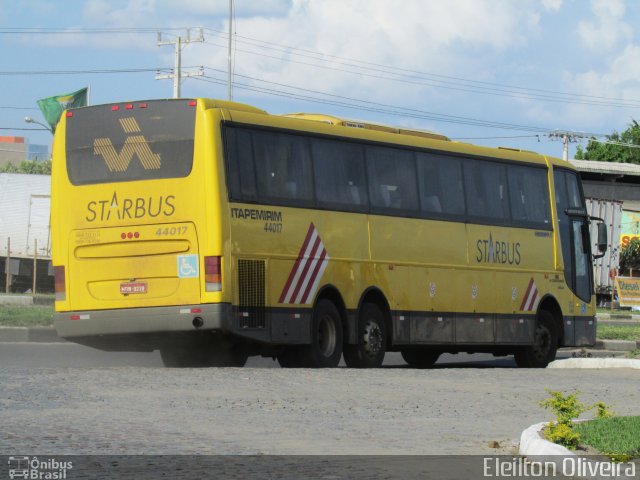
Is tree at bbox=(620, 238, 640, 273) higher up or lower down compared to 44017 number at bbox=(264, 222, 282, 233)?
higher up

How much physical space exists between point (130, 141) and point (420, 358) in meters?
8.92

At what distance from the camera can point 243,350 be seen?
19000 mm

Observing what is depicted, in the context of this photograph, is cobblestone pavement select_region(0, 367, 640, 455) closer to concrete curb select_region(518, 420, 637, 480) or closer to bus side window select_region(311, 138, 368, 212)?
concrete curb select_region(518, 420, 637, 480)

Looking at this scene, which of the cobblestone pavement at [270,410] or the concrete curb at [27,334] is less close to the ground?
the concrete curb at [27,334]

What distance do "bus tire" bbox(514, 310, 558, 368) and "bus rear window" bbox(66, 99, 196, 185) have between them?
9149 mm

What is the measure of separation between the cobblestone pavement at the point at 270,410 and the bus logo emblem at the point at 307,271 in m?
1.60

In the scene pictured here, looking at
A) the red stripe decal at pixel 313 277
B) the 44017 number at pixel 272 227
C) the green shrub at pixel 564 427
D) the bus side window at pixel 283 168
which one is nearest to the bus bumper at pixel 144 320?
the 44017 number at pixel 272 227

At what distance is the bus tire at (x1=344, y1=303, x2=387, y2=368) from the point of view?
65.6 ft

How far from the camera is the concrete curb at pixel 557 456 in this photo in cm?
893

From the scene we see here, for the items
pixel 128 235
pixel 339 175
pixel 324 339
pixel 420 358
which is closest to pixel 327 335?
pixel 324 339

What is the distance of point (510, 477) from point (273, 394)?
5.34 m

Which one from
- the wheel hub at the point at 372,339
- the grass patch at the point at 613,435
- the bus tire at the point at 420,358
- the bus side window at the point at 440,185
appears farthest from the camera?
the bus tire at the point at 420,358

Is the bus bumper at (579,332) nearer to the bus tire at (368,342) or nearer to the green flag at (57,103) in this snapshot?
the bus tire at (368,342)

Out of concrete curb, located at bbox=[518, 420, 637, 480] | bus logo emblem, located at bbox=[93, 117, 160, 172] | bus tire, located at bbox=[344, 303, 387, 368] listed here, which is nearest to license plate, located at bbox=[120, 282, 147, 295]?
bus logo emblem, located at bbox=[93, 117, 160, 172]
